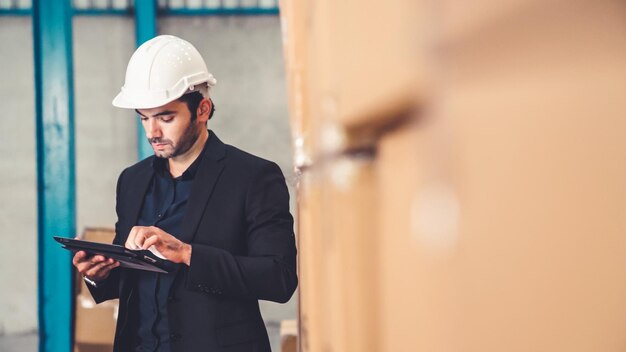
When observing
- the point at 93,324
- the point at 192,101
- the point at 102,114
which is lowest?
the point at 93,324

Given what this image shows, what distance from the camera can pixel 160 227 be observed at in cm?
156

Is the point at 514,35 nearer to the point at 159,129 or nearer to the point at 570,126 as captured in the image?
the point at 570,126

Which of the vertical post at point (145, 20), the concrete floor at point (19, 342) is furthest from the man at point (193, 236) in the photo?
the concrete floor at point (19, 342)

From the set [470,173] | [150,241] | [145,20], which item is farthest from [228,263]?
[145,20]

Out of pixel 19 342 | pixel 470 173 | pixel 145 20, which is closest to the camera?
pixel 470 173

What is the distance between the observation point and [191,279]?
1.42 metres

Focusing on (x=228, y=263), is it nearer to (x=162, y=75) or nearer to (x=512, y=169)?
(x=162, y=75)

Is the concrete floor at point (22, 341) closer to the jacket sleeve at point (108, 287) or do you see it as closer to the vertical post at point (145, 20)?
the vertical post at point (145, 20)

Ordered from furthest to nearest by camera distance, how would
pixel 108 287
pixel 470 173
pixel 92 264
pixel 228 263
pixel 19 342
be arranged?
pixel 19 342, pixel 108 287, pixel 92 264, pixel 228 263, pixel 470 173

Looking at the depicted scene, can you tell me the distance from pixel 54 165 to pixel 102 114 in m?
2.07

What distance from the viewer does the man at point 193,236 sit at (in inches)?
56.7

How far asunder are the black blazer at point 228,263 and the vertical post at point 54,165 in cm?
147

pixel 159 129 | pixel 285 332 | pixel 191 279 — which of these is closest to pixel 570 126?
pixel 191 279

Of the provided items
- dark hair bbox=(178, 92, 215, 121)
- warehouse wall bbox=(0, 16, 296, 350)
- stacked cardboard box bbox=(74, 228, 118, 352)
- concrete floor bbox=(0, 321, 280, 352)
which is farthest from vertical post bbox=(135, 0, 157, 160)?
dark hair bbox=(178, 92, 215, 121)
